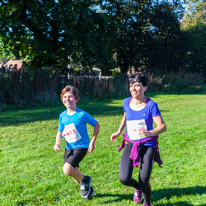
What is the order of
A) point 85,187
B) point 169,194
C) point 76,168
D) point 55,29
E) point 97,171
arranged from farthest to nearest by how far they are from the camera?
point 55,29, point 97,171, point 169,194, point 85,187, point 76,168

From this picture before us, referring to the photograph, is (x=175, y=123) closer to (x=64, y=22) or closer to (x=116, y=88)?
(x=116, y=88)

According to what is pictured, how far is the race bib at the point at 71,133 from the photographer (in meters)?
3.61

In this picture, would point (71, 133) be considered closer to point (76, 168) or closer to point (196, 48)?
point (76, 168)

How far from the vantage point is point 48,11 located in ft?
62.0

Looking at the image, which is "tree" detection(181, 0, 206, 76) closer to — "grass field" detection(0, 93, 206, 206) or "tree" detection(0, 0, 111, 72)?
"tree" detection(0, 0, 111, 72)

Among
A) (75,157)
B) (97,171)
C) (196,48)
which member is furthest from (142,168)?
(196,48)

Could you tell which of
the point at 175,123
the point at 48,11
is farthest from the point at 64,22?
the point at 175,123

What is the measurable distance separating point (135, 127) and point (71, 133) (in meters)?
0.89

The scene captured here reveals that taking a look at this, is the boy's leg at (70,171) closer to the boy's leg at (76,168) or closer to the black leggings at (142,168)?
the boy's leg at (76,168)

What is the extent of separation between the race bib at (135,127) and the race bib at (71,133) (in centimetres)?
71

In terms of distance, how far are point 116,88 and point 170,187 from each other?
15684 millimetres

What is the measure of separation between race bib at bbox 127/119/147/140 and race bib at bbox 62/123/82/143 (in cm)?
71

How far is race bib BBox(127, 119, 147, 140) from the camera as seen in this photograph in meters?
3.32

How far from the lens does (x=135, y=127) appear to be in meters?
3.35
